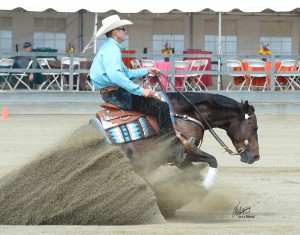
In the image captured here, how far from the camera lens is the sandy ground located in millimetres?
7746

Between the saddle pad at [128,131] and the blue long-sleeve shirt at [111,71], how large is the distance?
31 cm

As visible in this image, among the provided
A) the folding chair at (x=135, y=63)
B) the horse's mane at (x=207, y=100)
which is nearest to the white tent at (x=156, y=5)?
the folding chair at (x=135, y=63)

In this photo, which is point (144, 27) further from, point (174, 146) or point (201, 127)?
point (174, 146)

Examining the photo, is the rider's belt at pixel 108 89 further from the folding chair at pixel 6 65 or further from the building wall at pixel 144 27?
the building wall at pixel 144 27

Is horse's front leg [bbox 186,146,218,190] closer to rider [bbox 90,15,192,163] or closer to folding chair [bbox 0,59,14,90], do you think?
rider [bbox 90,15,192,163]

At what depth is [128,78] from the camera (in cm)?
862

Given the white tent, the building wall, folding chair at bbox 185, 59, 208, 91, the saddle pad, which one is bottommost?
the saddle pad

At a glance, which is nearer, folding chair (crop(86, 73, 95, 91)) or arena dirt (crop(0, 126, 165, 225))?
arena dirt (crop(0, 126, 165, 225))

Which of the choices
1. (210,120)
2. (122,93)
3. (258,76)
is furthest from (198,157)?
(258,76)

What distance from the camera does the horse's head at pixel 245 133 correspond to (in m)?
9.09

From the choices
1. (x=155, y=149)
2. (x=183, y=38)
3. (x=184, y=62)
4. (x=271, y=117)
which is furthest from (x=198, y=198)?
(x=183, y=38)

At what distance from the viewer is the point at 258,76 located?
69.3 feet

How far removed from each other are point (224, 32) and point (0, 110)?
25.3 ft

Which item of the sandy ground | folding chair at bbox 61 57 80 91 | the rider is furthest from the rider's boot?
folding chair at bbox 61 57 80 91
